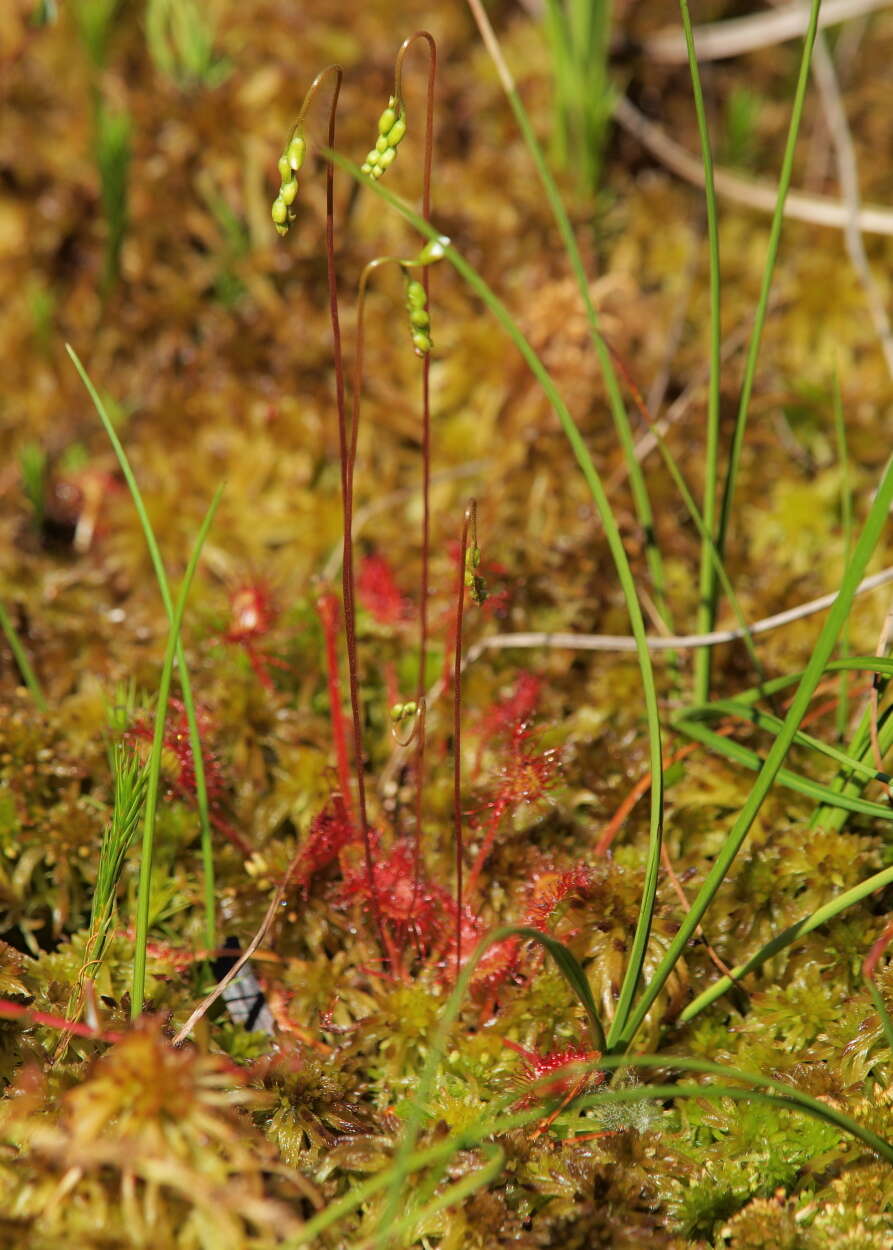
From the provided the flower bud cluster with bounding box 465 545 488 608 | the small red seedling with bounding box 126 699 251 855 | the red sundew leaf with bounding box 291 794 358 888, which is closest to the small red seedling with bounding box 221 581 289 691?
the small red seedling with bounding box 126 699 251 855

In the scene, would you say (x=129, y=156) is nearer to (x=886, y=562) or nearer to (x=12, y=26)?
(x=12, y=26)

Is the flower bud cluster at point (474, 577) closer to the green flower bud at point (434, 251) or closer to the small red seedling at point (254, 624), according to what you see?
the green flower bud at point (434, 251)

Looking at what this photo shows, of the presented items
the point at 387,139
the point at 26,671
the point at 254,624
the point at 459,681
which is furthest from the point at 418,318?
the point at 26,671

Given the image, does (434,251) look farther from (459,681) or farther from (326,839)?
(326,839)

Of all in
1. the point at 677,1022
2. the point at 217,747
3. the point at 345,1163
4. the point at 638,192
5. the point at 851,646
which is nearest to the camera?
the point at 345,1163

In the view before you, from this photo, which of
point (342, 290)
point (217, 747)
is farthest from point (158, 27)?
point (217, 747)

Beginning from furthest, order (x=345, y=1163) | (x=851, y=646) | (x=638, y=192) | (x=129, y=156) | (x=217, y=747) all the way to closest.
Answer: (x=638, y=192) < (x=129, y=156) < (x=851, y=646) < (x=217, y=747) < (x=345, y=1163)

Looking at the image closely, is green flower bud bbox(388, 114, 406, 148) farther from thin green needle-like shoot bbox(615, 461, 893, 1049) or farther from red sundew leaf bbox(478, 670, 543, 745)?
red sundew leaf bbox(478, 670, 543, 745)
